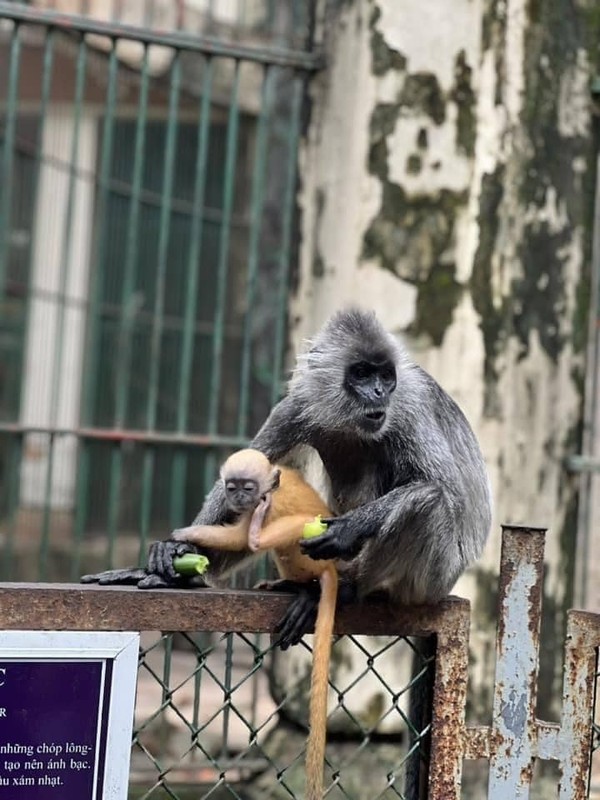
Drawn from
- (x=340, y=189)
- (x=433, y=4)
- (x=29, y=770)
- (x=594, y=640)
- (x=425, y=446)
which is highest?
(x=433, y=4)

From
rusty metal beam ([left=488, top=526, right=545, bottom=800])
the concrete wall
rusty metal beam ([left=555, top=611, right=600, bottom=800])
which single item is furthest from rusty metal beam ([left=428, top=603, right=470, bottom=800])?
the concrete wall

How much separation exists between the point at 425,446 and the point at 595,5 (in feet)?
8.56

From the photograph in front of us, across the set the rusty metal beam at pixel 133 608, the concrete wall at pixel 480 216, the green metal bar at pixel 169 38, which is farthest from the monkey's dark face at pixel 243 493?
the green metal bar at pixel 169 38

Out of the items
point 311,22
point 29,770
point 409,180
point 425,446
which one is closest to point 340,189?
point 409,180

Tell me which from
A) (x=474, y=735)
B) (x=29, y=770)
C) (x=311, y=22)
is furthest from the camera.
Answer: (x=311, y=22)

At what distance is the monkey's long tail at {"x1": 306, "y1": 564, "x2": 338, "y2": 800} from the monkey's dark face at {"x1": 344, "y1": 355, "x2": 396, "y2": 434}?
81 centimetres

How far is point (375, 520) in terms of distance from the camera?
10.5ft

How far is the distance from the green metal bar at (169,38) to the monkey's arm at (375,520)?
A: 8.18 ft

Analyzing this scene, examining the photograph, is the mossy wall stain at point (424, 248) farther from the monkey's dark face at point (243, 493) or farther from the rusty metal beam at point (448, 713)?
the rusty metal beam at point (448, 713)

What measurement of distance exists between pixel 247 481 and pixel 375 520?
319 millimetres

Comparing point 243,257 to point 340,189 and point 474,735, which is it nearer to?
point 340,189

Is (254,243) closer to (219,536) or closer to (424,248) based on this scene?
(424,248)

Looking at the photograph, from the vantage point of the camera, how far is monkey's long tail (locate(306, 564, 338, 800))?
2453 millimetres

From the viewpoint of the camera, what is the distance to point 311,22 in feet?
17.9
